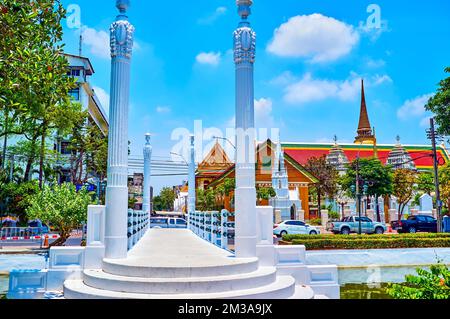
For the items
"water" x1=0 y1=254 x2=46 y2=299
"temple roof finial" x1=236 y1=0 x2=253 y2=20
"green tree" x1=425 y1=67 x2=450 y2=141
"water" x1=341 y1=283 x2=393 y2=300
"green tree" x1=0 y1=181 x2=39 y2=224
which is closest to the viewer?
"temple roof finial" x1=236 y1=0 x2=253 y2=20

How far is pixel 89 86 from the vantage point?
4603cm

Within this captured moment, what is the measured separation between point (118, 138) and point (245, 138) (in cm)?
271

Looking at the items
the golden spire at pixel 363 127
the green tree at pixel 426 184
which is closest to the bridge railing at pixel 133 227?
the green tree at pixel 426 184

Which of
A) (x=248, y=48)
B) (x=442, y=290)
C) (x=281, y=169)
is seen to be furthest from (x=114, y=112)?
(x=281, y=169)

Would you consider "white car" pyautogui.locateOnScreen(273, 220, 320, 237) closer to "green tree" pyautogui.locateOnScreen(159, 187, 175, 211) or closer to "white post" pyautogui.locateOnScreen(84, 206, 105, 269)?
"white post" pyautogui.locateOnScreen(84, 206, 105, 269)

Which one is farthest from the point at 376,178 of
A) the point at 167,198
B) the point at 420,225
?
the point at 167,198

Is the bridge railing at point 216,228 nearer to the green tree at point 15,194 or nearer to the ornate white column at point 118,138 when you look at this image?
the ornate white column at point 118,138

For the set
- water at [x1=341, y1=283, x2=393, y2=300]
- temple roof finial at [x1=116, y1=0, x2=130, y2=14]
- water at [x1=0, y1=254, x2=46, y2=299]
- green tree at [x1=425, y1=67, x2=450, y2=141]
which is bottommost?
water at [x1=341, y1=283, x2=393, y2=300]

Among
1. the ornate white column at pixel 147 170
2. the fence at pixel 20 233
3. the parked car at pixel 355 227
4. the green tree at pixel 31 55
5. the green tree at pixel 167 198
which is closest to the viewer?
the green tree at pixel 31 55

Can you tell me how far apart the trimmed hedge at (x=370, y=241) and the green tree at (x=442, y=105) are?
22.7 feet

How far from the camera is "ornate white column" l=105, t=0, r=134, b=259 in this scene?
8.84 metres

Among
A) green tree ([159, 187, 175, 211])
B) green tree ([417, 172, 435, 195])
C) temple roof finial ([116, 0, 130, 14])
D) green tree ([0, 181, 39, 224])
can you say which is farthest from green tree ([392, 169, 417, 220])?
green tree ([159, 187, 175, 211])

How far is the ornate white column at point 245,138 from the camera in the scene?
361 inches

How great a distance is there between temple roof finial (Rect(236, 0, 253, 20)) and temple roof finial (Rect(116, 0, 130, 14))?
2.45m
